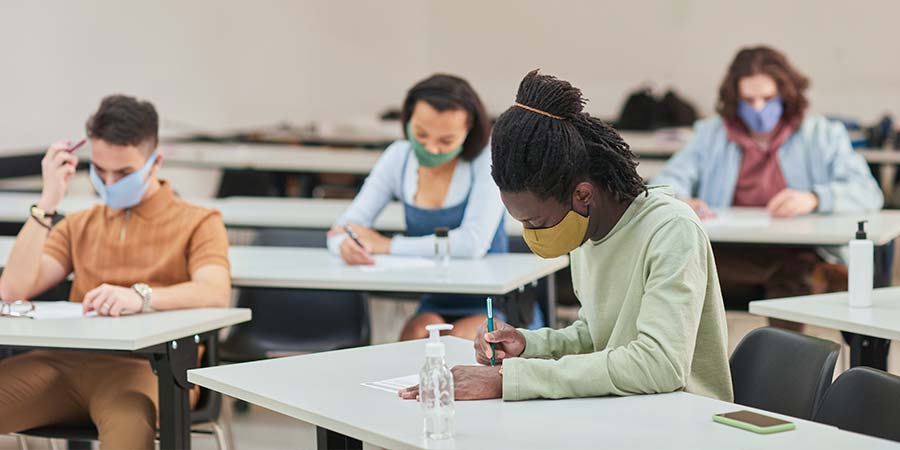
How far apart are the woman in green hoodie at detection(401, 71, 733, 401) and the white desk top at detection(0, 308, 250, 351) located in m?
0.93

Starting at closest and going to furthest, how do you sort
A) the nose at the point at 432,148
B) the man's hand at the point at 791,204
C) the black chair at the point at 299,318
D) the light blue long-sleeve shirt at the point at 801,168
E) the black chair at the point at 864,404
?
1. the black chair at the point at 864,404
2. the nose at the point at 432,148
3. the black chair at the point at 299,318
4. the man's hand at the point at 791,204
5. the light blue long-sleeve shirt at the point at 801,168

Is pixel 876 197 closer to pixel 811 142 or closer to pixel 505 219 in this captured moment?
pixel 811 142

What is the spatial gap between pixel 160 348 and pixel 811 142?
3.03 m

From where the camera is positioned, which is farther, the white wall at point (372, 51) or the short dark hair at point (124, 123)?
the white wall at point (372, 51)

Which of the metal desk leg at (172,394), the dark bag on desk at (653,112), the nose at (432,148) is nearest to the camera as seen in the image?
the metal desk leg at (172,394)

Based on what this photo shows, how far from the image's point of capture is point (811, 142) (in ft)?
16.3

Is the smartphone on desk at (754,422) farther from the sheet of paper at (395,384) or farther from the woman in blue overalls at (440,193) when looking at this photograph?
the woman in blue overalls at (440,193)

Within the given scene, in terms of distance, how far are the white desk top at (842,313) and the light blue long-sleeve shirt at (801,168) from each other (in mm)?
1377

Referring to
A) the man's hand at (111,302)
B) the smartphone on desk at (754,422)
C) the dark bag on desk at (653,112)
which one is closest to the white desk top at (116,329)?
the man's hand at (111,302)

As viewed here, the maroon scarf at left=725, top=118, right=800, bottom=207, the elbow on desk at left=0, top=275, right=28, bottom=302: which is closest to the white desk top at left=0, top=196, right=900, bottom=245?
the maroon scarf at left=725, top=118, right=800, bottom=207

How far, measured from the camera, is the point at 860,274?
3066 mm

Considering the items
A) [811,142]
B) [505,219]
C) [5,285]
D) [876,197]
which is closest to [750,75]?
[811,142]

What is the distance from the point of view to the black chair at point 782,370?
7.97 ft

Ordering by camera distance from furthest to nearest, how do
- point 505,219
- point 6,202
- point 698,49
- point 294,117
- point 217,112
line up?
point 698,49, point 294,117, point 217,112, point 6,202, point 505,219
